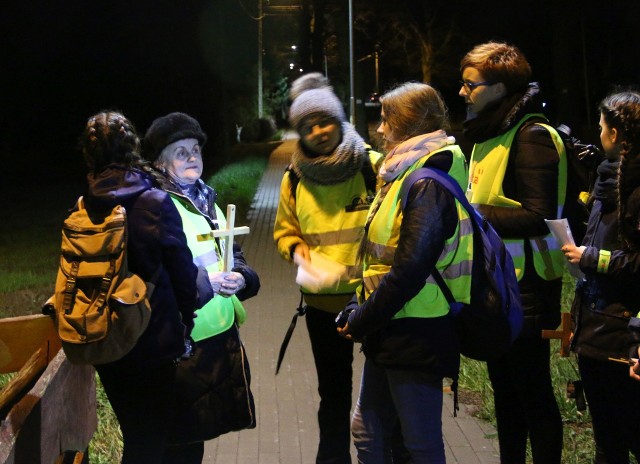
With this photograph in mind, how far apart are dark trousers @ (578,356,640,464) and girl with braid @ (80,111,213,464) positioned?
166cm

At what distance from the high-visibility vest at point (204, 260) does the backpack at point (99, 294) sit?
17.8 inches

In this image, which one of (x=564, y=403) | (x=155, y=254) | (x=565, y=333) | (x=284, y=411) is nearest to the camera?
(x=155, y=254)

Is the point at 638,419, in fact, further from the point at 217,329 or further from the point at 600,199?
the point at 217,329

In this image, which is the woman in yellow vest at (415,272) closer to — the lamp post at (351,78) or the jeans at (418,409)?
the jeans at (418,409)

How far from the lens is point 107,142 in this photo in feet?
11.0

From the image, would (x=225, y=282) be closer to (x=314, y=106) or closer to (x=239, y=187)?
(x=314, y=106)

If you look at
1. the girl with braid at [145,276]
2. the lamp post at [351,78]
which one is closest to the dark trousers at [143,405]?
the girl with braid at [145,276]

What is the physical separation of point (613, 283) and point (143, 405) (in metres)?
1.93

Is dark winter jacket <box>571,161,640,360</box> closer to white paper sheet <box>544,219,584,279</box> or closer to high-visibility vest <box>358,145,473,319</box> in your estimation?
white paper sheet <box>544,219,584,279</box>

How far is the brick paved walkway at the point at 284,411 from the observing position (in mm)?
4996

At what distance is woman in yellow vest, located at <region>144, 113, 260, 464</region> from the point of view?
367cm

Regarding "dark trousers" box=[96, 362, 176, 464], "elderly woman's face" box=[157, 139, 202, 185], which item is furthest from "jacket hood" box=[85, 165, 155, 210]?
"dark trousers" box=[96, 362, 176, 464]

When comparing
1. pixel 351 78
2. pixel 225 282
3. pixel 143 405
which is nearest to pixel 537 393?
pixel 225 282

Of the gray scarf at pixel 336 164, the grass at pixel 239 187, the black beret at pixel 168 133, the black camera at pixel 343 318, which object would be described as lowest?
the grass at pixel 239 187
